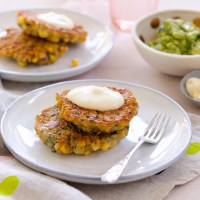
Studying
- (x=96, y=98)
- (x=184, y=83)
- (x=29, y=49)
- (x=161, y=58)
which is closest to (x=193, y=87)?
(x=184, y=83)

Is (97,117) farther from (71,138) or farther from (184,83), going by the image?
(184,83)

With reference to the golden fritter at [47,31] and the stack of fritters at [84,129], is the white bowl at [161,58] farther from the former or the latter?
the stack of fritters at [84,129]

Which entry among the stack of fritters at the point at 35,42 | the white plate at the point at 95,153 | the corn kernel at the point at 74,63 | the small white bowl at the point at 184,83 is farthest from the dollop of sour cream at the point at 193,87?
the stack of fritters at the point at 35,42

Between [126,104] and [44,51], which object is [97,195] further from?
[44,51]

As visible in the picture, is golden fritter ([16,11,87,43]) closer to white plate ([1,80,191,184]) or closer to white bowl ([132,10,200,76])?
white bowl ([132,10,200,76])

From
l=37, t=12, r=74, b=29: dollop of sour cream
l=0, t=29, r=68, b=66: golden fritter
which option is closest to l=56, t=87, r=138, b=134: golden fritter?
l=0, t=29, r=68, b=66: golden fritter

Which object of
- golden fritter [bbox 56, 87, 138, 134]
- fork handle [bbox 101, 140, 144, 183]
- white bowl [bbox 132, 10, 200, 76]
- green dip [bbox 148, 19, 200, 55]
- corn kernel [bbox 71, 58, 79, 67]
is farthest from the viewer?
corn kernel [bbox 71, 58, 79, 67]

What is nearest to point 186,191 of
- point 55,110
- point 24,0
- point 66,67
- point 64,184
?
point 64,184
